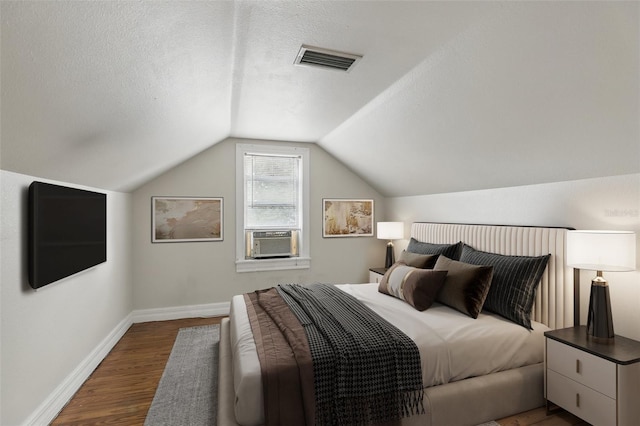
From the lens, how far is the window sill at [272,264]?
430 cm

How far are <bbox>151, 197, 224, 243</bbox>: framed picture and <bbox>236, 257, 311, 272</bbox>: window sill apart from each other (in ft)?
1.59

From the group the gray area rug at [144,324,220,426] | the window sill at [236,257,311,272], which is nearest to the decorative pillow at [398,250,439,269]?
the window sill at [236,257,311,272]

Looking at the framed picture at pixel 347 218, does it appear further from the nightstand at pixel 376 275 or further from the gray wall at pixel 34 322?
the gray wall at pixel 34 322

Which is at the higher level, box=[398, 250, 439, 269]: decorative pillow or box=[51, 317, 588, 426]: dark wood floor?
box=[398, 250, 439, 269]: decorative pillow

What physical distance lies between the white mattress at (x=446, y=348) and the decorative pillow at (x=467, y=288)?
75 mm

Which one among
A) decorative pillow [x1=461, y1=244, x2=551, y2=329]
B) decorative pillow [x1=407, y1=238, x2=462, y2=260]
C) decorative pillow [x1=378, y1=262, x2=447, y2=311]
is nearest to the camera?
decorative pillow [x1=461, y1=244, x2=551, y2=329]

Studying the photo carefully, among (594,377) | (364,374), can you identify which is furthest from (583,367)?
(364,374)

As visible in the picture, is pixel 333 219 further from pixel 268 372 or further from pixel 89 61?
pixel 89 61

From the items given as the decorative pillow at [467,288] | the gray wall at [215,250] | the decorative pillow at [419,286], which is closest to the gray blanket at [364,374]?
the decorative pillow at [419,286]

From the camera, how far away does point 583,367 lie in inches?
73.2

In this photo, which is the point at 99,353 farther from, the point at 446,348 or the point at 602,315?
the point at 602,315

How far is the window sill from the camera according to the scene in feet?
14.1

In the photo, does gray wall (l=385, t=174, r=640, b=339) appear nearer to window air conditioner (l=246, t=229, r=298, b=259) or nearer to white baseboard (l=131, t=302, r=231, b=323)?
window air conditioner (l=246, t=229, r=298, b=259)

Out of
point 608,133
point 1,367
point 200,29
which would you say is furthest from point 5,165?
point 608,133
